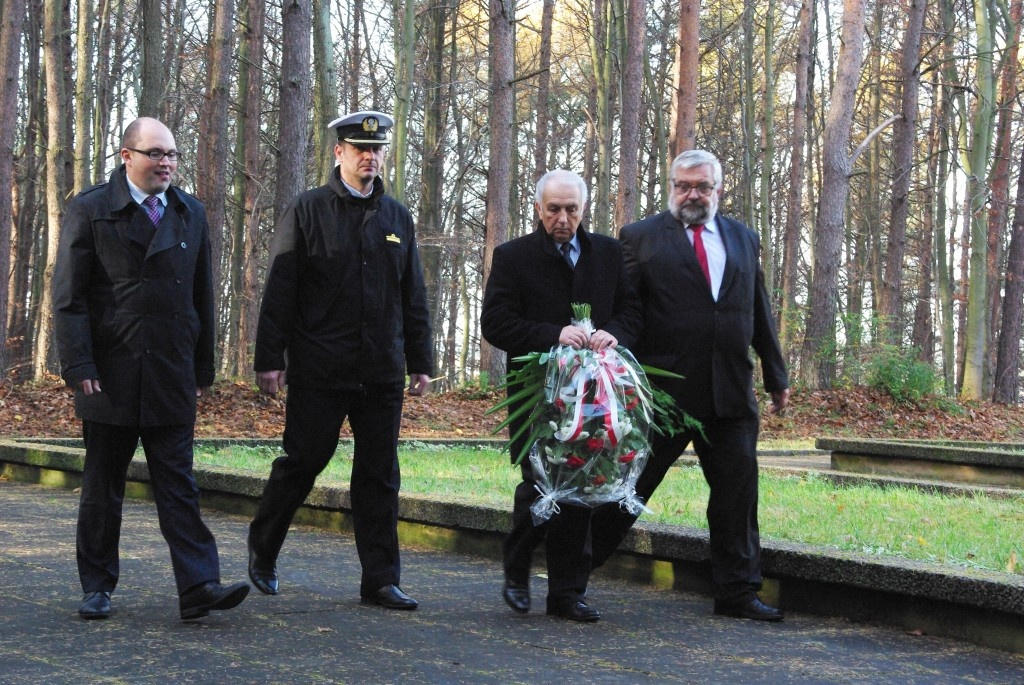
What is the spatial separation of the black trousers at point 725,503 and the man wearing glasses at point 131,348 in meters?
1.85

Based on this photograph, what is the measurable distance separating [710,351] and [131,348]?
256 centimetres

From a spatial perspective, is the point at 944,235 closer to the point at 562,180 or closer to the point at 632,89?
the point at 632,89

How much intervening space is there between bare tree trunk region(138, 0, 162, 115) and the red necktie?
54.7 ft

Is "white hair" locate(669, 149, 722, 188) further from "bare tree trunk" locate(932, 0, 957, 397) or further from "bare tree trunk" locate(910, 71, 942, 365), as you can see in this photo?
"bare tree trunk" locate(910, 71, 942, 365)

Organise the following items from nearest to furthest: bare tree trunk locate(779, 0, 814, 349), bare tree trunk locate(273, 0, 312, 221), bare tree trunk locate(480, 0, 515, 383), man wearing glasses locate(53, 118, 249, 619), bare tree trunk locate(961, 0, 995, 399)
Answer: man wearing glasses locate(53, 118, 249, 619), bare tree trunk locate(273, 0, 312, 221), bare tree trunk locate(480, 0, 515, 383), bare tree trunk locate(961, 0, 995, 399), bare tree trunk locate(779, 0, 814, 349)

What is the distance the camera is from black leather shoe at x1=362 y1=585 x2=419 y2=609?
6125 millimetres

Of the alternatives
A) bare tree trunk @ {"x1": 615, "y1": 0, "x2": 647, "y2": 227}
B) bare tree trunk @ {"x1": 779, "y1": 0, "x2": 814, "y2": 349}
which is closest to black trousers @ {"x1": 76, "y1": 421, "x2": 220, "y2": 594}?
bare tree trunk @ {"x1": 615, "y1": 0, "x2": 647, "y2": 227}

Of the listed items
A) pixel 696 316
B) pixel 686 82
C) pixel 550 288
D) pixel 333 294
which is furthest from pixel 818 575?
pixel 686 82

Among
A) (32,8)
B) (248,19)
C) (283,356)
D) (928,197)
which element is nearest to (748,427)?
(283,356)

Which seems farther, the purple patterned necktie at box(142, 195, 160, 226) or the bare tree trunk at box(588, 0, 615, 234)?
the bare tree trunk at box(588, 0, 615, 234)

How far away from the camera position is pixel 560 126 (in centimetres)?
3941

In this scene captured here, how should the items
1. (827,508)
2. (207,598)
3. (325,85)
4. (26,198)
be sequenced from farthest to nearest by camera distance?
1. (26,198)
2. (325,85)
3. (827,508)
4. (207,598)

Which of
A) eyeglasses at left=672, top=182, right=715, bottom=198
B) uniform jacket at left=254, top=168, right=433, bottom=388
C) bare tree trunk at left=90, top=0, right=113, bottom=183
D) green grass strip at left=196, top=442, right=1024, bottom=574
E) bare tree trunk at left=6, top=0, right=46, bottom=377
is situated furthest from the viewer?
bare tree trunk at left=6, top=0, right=46, bottom=377

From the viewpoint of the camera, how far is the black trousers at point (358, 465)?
6238mm
